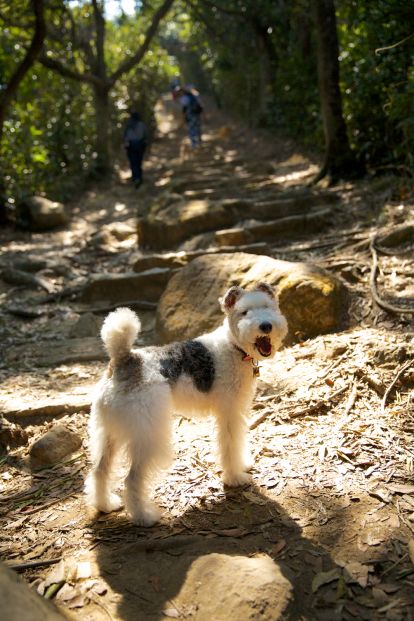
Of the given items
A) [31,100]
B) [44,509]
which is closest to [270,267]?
[44,509]

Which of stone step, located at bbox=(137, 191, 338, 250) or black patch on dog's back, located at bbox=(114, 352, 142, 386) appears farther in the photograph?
stone step, located at bbox=(137, 191, 338, 250)

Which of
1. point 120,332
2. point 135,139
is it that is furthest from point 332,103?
point 120,332

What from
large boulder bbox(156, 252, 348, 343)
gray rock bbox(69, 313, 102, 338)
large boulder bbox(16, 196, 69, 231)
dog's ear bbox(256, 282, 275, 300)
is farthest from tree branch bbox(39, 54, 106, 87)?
dog's ear bbox(256, 282, 275, 300)

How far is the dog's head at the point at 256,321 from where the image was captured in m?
3.09

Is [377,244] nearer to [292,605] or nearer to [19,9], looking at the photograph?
[292,605]

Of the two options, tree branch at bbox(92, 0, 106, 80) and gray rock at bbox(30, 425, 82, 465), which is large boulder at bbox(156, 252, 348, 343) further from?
tree branch at bbox(92, 0, 106, 80)

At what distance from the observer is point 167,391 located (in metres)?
3.11

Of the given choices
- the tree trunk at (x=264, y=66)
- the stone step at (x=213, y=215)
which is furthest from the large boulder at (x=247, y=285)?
the tree trunk at (x=264, y=66)

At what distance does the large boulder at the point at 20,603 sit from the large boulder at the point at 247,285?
3554 millimetres

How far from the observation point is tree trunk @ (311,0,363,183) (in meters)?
9.48

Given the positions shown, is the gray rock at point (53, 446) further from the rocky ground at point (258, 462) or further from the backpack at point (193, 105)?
the backpack at point (193, 105)

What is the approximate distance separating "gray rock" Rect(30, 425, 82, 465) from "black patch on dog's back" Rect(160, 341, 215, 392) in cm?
141

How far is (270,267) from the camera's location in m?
5.54

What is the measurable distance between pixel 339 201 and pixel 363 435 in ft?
20.6
